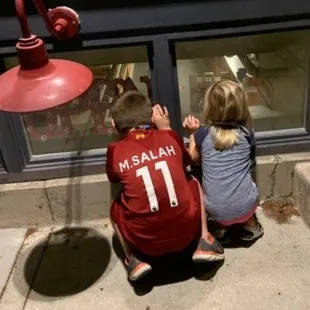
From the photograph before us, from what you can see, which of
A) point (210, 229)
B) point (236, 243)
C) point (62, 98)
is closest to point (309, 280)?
point (236, 243)

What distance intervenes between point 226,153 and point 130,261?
2.38 ft

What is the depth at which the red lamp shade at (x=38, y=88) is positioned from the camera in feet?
4.58

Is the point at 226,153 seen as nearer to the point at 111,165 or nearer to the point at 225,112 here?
the point at 225,112

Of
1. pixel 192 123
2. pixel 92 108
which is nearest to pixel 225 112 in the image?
pixel 192 123

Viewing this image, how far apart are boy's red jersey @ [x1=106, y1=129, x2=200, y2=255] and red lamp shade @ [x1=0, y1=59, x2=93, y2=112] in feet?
2.21

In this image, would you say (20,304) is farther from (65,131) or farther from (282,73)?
(282,73)

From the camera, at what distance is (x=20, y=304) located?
223 centimetres

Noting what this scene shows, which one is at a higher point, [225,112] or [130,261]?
[225,112]

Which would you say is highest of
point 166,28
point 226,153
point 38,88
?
point 38,88

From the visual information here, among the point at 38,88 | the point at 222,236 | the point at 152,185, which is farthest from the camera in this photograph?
the point at 222,236

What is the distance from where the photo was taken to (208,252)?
2236mm

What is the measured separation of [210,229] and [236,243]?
0.16 metres

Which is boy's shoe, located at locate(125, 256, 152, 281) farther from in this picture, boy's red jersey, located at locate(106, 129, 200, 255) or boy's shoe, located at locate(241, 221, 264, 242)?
boy's shoe, located at locate(241, 221, 264, 242)

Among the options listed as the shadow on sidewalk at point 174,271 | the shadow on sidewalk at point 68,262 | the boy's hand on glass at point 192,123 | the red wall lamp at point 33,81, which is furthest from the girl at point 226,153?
the red wall lamp at point 33,81
